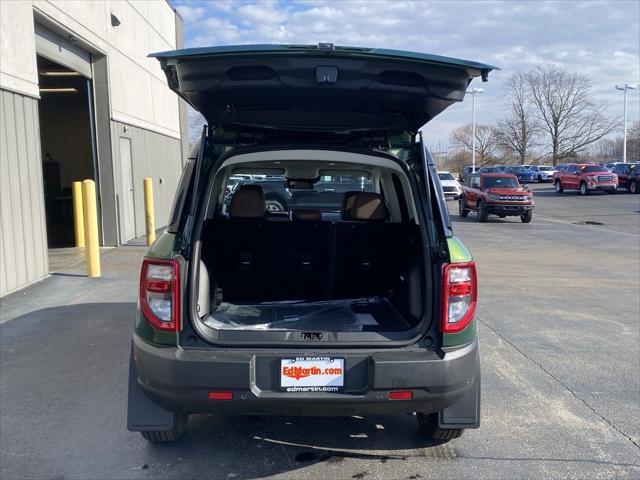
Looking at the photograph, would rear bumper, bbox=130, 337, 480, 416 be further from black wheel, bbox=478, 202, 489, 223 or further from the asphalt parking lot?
black wheel, bbox=478, 202, 489, 223

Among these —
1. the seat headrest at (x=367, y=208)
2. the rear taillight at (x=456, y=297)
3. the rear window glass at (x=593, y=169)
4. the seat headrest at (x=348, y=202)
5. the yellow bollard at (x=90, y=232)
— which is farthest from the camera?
the rear window glass at (x=593, y=169)

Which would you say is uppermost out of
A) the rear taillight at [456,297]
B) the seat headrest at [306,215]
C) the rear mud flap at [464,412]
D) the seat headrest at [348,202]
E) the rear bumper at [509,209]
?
the seat headrest at [348,202]

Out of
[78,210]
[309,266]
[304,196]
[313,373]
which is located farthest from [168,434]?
[78,210]

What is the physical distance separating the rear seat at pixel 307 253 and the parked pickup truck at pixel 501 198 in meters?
17.0

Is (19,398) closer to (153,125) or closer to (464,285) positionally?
(464,285)

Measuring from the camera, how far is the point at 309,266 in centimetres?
434

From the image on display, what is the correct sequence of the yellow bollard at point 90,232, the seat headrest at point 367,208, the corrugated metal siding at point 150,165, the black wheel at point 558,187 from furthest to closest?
the black wheel at point 558,187
the corrugated metal siding at point 150,165
the yellow bollard at point 90,232
the seat headrest at point 367,208

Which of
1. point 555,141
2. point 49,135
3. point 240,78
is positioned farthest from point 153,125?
point 555,141

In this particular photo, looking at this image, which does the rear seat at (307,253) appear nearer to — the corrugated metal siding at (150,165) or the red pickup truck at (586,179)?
the corrugated metal siding at (150,165)

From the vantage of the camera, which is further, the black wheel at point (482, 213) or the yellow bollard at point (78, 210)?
the black wheel at point (482, 213)

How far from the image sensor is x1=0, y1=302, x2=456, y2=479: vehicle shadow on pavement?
11.3 feet

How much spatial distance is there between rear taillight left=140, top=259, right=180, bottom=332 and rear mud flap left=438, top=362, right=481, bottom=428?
5.13 feet

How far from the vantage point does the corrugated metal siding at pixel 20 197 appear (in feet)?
25.4

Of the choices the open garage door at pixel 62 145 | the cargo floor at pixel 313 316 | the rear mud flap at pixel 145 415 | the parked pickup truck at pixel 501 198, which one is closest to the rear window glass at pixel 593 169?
the parked pickup truck at pixel 501 198
